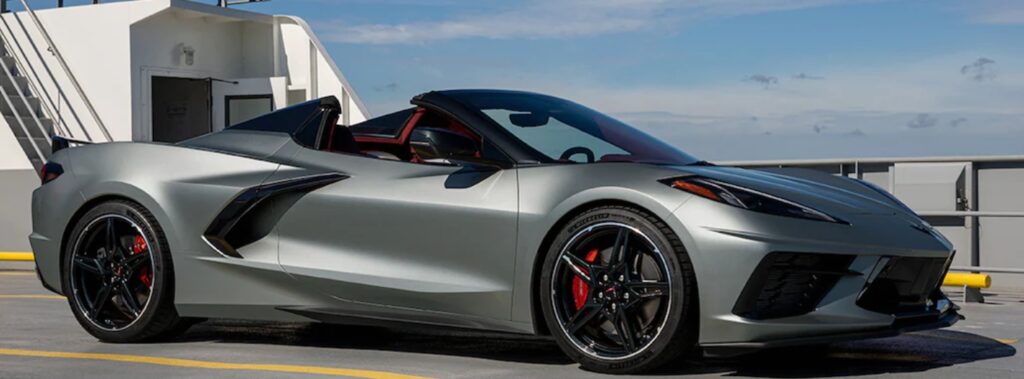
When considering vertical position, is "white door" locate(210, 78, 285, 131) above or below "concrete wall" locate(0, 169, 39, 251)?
above

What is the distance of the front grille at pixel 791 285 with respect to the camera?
480 cm

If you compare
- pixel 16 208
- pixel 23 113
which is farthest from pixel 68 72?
pixel 16 208

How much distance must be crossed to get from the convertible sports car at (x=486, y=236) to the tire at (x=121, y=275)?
0.01 m

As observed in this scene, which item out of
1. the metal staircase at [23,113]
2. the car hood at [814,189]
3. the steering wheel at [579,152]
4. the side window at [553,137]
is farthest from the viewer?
the metal staircase at [23,113]

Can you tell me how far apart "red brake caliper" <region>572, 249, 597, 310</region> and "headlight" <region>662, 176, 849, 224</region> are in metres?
0.42

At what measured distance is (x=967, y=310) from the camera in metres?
9.07

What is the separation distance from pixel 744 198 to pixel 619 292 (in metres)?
0.61

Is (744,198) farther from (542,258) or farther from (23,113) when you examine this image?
(23,113)

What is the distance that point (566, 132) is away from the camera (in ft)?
19.6

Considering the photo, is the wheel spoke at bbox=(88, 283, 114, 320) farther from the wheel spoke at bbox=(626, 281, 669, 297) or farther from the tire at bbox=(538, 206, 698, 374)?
the wheel spoke at bbox=(626, 281, 669, 297)

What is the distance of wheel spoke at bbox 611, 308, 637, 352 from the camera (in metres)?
4.99

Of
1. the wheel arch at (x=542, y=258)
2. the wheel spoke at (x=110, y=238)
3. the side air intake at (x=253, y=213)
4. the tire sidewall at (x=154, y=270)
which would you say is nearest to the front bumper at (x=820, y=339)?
the wheel arch at (x=542, y=258)

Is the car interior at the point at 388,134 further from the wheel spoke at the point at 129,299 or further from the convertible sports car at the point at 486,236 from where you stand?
the wheel spoke at the point at 129,299

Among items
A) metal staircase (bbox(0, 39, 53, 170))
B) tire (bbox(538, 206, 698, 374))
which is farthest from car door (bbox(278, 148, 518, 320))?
metal staircase (bbox(0, 39, 53, 170))
